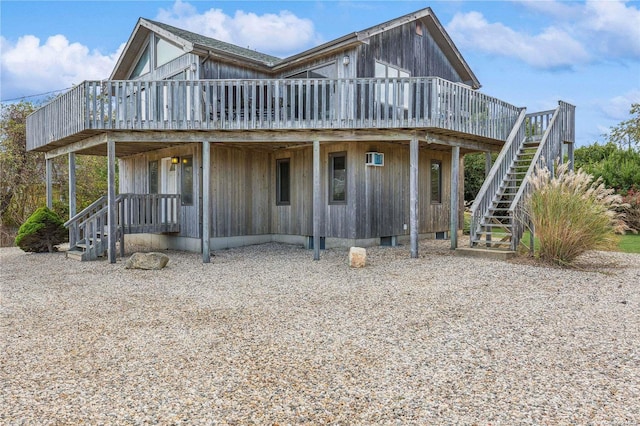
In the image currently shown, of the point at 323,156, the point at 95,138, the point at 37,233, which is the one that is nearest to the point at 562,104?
the point at 323,156

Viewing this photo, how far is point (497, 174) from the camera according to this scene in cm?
1184

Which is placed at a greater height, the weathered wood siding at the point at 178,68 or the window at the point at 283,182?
the weathered wood siding at the point at 178,68

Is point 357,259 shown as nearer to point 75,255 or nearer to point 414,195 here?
point 414,195

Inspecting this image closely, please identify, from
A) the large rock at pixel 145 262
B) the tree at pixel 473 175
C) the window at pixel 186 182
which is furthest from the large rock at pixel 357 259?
the tree at pixel 473 175

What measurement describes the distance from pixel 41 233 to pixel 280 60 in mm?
8751

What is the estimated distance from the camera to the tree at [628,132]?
2758cm

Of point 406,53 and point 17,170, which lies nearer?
point 406,53

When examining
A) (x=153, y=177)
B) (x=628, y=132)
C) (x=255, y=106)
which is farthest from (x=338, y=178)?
(x=628, y=132)

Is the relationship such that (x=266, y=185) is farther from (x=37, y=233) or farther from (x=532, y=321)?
(x=532, y=321)

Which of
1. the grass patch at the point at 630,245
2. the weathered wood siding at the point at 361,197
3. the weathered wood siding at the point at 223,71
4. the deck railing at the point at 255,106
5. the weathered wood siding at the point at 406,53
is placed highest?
the weathered wood siding at the point at 406,53

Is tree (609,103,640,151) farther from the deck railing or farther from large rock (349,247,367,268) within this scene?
large rock (349,247,367,268)

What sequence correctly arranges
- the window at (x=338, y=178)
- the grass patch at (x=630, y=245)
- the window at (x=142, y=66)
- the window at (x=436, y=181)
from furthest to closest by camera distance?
the window at (x=142, y=66) → the window at (x=436, y=181) → the window at (x=338, y=178) → the grass patch at (x=630, y=245)

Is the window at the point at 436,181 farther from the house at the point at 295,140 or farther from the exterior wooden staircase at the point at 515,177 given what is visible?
the exterior wooden staircase at the point at 515,177

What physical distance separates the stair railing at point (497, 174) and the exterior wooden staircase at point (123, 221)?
818cm
